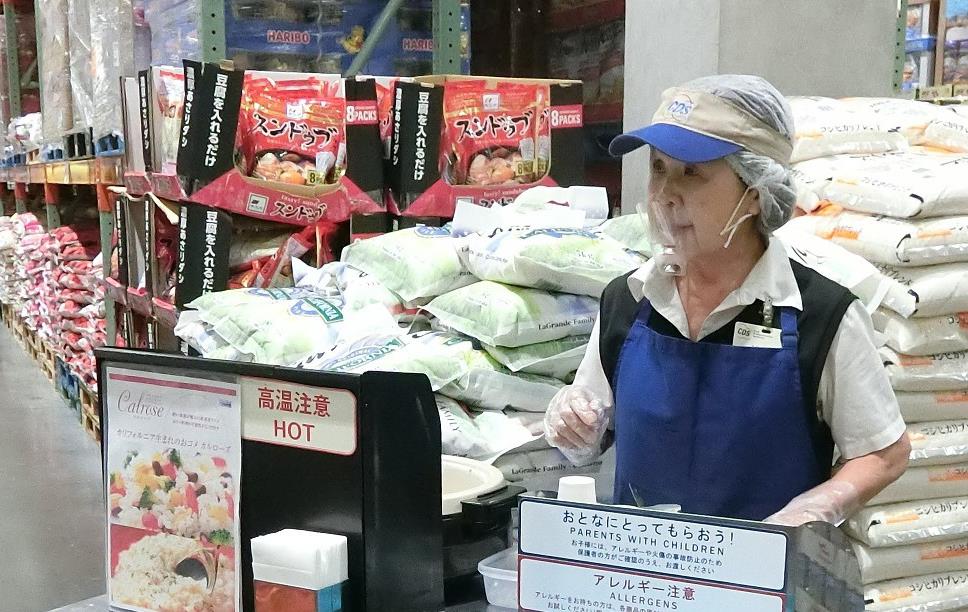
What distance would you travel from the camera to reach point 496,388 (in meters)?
2.21

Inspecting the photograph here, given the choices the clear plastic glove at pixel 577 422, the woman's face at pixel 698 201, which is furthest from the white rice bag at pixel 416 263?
the woman's face at pixel 698 201

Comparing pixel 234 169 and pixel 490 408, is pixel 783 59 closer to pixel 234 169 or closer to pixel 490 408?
pixel 490 408

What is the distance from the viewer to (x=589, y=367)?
5.91ft

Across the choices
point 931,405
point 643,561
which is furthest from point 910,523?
point 643,561

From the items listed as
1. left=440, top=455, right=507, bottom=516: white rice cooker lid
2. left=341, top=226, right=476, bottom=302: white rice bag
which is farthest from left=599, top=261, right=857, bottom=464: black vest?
left=341, top=226, right=476, bottom=302: white rice bag

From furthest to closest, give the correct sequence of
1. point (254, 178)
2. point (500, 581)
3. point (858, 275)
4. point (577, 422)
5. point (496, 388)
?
point (254, 178) → point (496, 388) → point (858, 275) → point (577, 422) → point (500, 581)

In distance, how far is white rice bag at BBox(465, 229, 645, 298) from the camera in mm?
2281

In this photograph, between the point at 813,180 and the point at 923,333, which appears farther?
the point at 813,180

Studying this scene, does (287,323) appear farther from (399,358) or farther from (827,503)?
(827,503)

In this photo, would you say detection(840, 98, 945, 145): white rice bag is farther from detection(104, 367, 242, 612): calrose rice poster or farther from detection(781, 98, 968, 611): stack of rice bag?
detection(104, 367, 242, 612): calrose rice poster

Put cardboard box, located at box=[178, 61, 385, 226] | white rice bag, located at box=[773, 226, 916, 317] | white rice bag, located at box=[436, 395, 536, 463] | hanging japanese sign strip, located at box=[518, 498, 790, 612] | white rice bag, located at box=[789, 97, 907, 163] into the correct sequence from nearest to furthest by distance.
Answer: hanging japanese sign strip, located at box=[518, 498, 790, 612] → white rice bag, located at box=[773, 226, 916, 317] → white rice bag, located at box=[436, 395, 536, 463] → white rice bag, located at box=[789, 97, 907, 163] → cardboard box, located at box=[178, 61, 385, 226]

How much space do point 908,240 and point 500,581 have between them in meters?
1.14

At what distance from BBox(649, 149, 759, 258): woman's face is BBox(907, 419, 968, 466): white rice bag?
743 millimetres

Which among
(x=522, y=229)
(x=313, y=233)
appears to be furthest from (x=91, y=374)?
(x=522, y=229)
